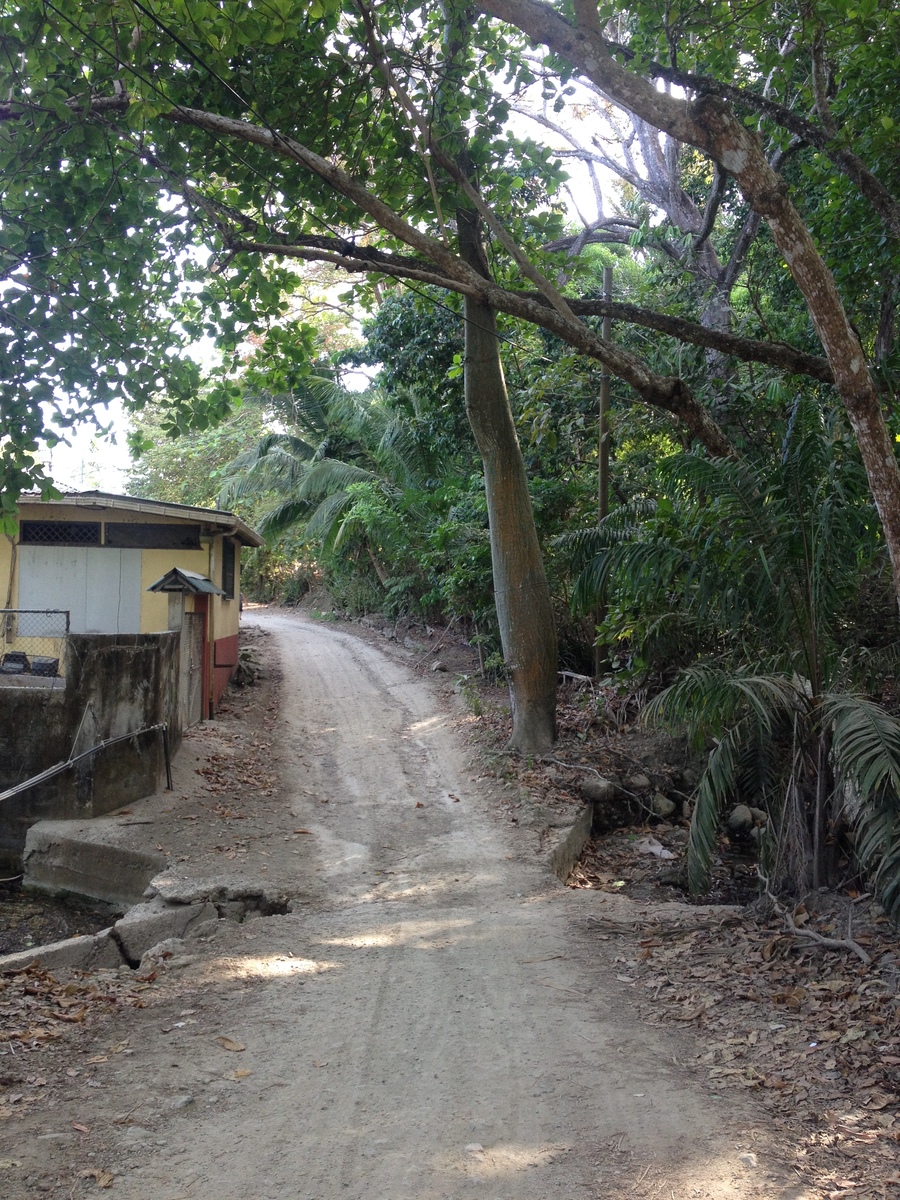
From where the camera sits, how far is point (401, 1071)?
4.41m

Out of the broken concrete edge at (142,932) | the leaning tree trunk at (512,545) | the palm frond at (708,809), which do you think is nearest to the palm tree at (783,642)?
the palm frond at (708,809)

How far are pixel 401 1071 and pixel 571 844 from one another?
4.75 metres

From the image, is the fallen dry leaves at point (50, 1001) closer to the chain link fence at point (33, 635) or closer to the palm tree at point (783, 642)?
the palm tree at point (783, 642)

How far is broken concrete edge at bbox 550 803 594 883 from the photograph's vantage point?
27.6ft

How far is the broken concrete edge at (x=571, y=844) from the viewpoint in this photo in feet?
27.6

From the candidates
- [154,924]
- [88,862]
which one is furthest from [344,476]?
[154,924]

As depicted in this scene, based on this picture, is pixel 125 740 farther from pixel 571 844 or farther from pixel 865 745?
pixel 865 745

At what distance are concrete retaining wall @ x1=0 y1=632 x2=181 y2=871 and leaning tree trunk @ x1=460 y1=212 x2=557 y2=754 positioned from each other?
4.33 meters

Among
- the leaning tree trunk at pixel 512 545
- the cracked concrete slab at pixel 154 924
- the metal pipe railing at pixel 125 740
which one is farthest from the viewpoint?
the leaning tree trunk at pixel 512 545

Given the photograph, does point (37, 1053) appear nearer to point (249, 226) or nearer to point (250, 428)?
point (249, 226)

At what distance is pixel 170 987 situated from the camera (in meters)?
5.57

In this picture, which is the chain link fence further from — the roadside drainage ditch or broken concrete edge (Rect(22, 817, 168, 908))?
the roadside drainage ditch

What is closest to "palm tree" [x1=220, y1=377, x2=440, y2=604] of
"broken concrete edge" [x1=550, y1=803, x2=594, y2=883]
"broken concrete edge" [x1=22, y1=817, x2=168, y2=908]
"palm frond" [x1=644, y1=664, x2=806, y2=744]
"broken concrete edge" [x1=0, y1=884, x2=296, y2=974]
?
"broken concrete edge" [x1=550, y1=803, x2=594, y2=883]

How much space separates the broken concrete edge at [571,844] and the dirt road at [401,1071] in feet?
1.31
